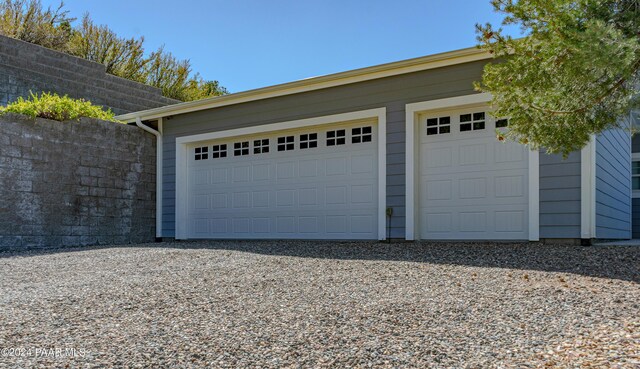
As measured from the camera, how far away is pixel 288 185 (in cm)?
911

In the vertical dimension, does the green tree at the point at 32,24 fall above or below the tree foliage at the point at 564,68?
above

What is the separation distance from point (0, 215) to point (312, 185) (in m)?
4.74

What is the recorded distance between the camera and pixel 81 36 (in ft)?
58.1

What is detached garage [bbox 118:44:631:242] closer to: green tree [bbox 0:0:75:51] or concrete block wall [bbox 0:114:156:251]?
concrete block wall [bbox 0:114:156:251]

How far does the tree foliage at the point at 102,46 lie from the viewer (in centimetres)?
1540

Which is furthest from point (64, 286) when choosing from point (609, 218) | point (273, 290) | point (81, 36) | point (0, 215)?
point (81, 36)

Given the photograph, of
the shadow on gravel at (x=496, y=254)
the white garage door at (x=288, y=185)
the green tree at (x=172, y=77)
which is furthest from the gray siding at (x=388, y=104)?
the green tree at (x=172, y=77)

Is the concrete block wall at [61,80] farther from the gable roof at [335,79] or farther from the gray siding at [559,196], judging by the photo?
the gray siding at [559,196]

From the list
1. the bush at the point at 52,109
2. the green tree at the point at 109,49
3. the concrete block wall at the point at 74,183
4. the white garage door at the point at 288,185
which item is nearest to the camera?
the concrete block wall at the point at 74,183

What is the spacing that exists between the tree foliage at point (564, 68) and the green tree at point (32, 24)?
14722mm

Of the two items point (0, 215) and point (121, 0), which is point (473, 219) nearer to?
point (0, 215)

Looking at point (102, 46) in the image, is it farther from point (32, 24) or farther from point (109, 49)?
point (32, 24)

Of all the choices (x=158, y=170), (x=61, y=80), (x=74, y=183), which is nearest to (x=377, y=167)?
(x=158, y=170)

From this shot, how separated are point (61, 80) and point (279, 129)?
243 inches
